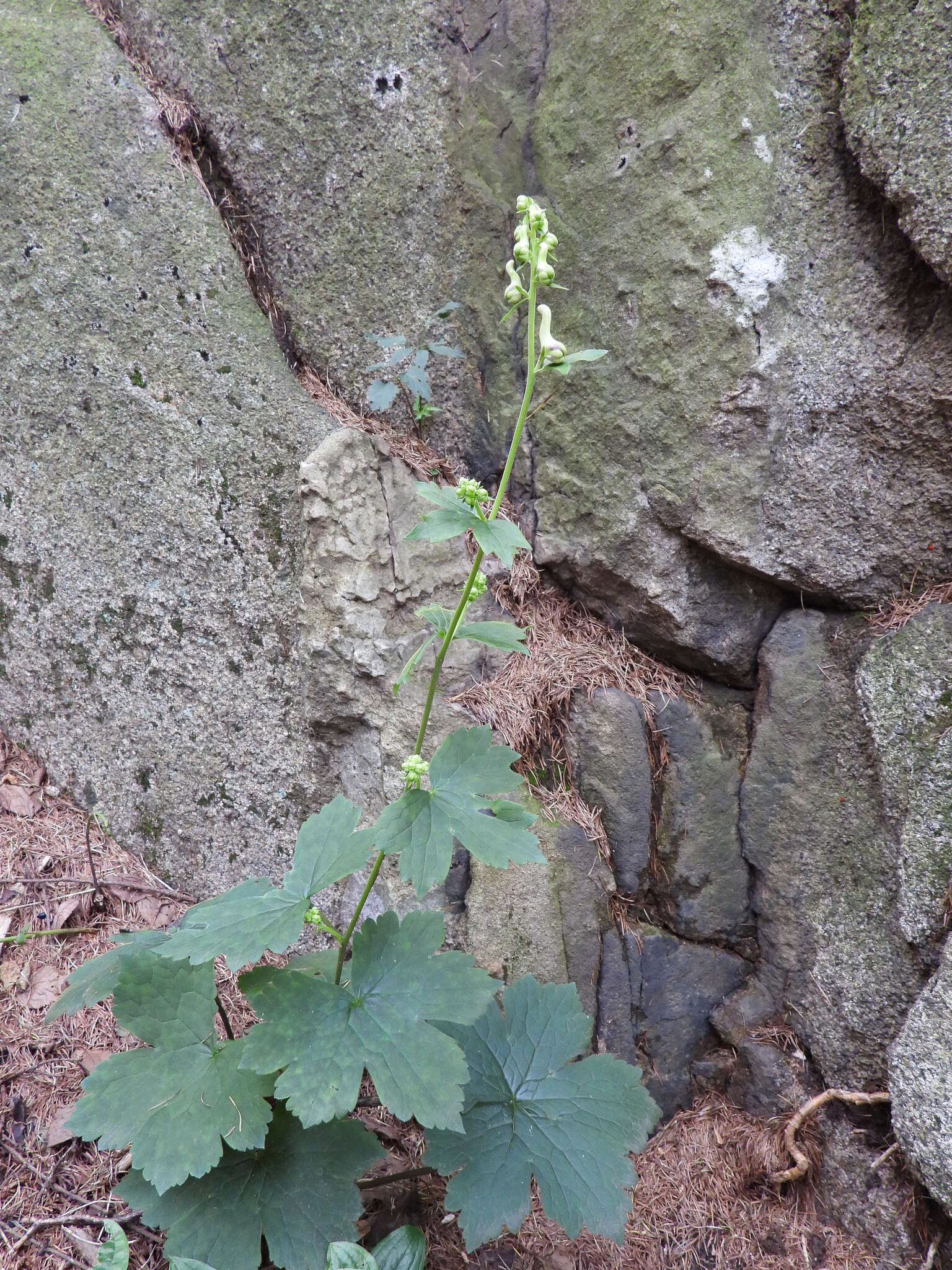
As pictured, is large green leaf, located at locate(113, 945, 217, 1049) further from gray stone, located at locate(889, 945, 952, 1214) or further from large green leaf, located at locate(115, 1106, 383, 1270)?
gray stone, located at locate(889, 945, 952, 1214)

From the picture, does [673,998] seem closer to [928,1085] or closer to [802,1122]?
[802,1122]

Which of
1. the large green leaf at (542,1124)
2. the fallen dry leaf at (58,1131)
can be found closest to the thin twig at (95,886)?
the fallen dry leaf at (58,1131)

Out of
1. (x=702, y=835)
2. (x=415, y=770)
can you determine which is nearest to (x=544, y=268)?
(x=415, y=770)

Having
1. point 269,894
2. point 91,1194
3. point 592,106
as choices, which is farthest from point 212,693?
point 592,106

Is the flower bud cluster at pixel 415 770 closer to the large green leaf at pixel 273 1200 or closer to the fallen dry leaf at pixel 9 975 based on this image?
the large green leaf at pixel 273 1200

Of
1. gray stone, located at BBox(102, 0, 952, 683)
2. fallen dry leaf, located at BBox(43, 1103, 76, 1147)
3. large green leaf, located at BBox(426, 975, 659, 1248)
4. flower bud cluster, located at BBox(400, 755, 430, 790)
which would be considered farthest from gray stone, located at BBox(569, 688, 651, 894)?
fallen dry leaf, located at BBox(43, 1103, 76, 1147)
